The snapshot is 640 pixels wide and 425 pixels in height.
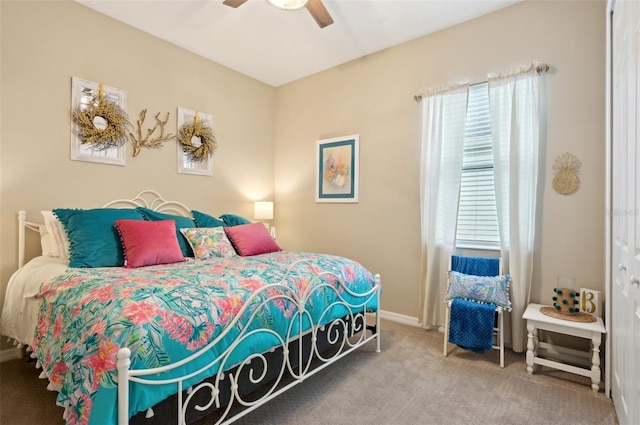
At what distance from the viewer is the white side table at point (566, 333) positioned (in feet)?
7.27

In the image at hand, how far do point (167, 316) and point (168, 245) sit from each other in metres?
1.26

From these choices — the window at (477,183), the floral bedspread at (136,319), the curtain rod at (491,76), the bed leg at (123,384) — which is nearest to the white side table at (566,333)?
the window at (477,183)

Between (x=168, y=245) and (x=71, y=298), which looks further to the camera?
(x=168, y=245)

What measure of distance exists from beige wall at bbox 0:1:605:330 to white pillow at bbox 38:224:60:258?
0.65ft

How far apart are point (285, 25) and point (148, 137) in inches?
69.8

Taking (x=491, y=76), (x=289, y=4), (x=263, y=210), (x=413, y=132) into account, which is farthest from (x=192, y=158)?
(x=491, y=76)

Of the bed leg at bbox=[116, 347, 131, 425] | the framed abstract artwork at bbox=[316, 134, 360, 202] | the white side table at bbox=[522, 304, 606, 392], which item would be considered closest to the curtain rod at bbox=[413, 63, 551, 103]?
the framed abstract artwork at bbox=[316, 134, 360, 202]

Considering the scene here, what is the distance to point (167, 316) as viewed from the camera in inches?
56.7

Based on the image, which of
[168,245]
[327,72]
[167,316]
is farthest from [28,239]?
[327,72]

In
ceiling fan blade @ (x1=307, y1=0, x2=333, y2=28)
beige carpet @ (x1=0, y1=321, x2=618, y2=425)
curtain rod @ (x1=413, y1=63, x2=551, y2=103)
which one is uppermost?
ceiling fan blade @ (x1=307, y1=0, x2=333, y2=28)

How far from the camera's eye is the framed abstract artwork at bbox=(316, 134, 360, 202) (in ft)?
13.0

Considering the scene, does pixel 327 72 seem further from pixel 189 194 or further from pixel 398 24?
pixel 189 194

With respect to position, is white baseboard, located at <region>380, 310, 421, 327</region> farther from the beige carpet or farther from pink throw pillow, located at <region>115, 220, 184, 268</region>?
pink throw pillow, located at <region>115, 220, 184, 268</region>

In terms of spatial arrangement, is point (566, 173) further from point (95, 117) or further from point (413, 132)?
point (95, 117)
